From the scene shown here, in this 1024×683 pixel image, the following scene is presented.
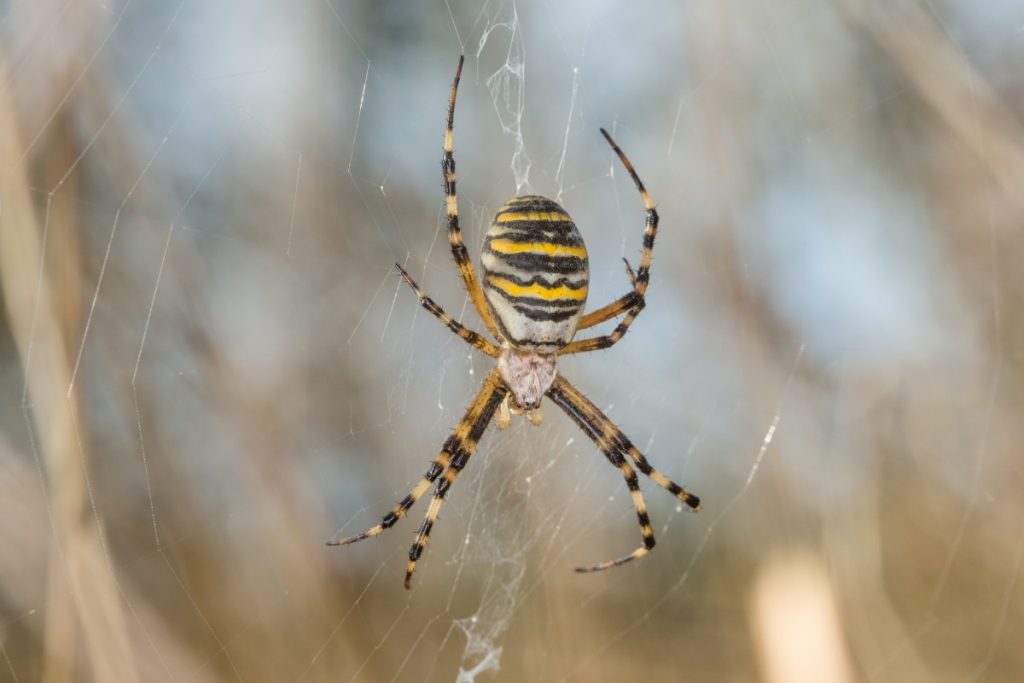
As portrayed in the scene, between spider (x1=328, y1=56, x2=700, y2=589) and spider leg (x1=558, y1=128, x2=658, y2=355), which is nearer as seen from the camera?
spider (x1=328, y1=56, x2=700, y2=589)

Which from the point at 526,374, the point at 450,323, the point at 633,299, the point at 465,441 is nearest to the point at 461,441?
the point at 465,441

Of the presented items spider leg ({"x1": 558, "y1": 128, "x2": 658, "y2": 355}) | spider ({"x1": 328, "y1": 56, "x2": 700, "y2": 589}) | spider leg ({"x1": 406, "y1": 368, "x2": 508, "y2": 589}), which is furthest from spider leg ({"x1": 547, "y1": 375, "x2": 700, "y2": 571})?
spider leg ({"x1": 558, "y1": 128, "x2": 658, "y2": 355})

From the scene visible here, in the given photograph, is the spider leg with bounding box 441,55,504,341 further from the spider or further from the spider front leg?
the spider front leg

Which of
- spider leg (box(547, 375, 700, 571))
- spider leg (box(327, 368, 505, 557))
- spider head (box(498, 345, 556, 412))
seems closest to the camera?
spider leg (box(327, 368, 505, 557))

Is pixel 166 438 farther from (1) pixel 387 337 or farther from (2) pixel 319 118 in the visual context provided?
(2) pixel 319 118

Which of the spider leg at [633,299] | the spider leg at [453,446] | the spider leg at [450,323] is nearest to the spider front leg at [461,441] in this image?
the spider leg at [453,446]

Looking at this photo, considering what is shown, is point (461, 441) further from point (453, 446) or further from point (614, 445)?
point (614, 445)

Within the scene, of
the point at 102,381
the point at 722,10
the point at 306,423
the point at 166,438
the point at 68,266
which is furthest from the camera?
the point at 722,10

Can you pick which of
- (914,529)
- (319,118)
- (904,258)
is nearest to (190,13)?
(319,118)
